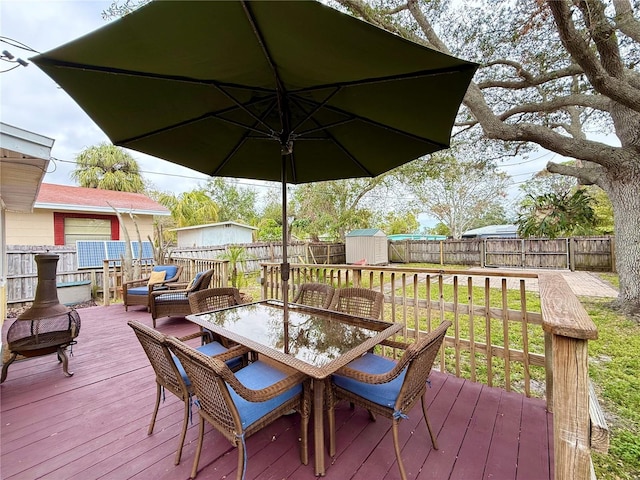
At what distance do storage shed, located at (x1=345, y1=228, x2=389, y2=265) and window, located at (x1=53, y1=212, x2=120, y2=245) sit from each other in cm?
969

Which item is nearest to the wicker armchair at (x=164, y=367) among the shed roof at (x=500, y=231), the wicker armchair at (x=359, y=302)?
the wicker armchair at (x=359, y=302)

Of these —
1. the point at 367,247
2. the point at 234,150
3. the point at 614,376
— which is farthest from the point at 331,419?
the point at 367,247

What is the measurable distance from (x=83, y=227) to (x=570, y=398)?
10.7 metres

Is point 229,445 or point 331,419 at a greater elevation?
point 331,419

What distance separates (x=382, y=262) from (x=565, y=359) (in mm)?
13625

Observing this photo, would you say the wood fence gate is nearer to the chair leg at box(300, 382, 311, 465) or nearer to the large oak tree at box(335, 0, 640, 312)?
the large oak tree at box(335, 0, 640, 312)

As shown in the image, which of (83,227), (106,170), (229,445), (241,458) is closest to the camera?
(241,458)

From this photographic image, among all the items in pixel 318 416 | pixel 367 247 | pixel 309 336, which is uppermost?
pixel 367 247

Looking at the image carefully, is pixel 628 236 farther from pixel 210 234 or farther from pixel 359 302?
pixel 210 234

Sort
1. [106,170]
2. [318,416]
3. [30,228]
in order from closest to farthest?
[318,416], [30,228], [106,170]

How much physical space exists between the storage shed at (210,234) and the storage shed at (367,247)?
5926 mm

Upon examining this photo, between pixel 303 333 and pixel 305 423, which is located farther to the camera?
pixel 303 333

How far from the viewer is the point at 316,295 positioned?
3178 millimetres

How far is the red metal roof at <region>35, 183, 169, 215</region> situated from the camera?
7465 millimetres
